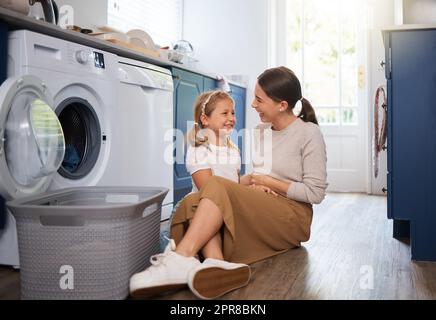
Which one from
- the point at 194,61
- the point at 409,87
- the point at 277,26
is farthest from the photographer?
the point at 277,26

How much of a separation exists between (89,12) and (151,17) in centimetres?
106

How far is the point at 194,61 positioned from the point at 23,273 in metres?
3.16

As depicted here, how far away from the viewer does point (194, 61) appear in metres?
4.20

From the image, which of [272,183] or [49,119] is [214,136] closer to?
[272,183]

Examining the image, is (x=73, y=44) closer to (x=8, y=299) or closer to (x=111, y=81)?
(x=111, y=81)

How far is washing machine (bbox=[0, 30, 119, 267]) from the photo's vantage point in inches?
61.8

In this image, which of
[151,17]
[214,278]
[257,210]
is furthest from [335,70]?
[214,278]

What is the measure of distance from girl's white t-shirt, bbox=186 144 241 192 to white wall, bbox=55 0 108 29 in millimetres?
1483

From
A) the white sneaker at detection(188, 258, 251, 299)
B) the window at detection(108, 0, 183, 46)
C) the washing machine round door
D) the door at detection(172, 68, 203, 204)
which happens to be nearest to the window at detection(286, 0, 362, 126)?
the window at detection(108, 0, 183, 46)

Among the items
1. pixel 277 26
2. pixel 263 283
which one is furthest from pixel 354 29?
pixel 263 283

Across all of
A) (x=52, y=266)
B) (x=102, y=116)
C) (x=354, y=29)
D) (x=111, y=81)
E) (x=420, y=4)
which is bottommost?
(x=52, y=266)

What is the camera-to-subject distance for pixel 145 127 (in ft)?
8.15
